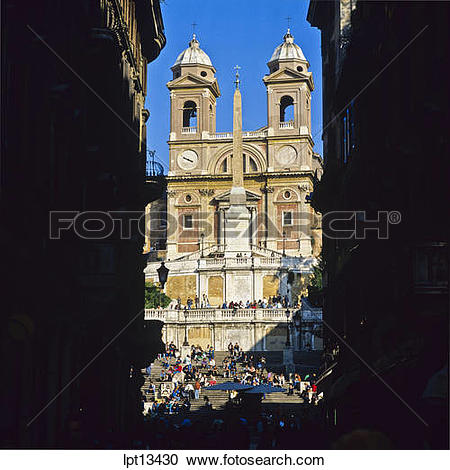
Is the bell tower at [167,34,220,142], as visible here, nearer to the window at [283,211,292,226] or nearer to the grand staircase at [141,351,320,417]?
the window at [283,211,292,226]

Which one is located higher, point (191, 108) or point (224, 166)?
point (191, 108)

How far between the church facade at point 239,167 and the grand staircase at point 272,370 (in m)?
30.5

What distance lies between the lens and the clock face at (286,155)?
96.8 meters

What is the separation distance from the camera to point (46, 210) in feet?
61.1

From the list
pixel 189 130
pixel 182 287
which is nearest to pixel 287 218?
pixel 189 130

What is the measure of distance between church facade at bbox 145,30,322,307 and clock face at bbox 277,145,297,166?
10 cm

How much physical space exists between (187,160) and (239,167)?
1116 centimetres

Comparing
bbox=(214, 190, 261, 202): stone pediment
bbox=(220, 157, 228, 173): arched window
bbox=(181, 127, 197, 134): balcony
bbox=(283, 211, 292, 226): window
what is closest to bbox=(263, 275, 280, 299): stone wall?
bbox=(283, 211, 292, 226): window

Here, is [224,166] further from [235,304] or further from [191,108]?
[235,304]

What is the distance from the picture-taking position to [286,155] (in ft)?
319

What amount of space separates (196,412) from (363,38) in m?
20.4

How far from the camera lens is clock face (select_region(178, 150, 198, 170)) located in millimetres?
98812


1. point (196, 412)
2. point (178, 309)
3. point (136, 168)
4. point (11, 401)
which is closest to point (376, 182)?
point (11, 401)
